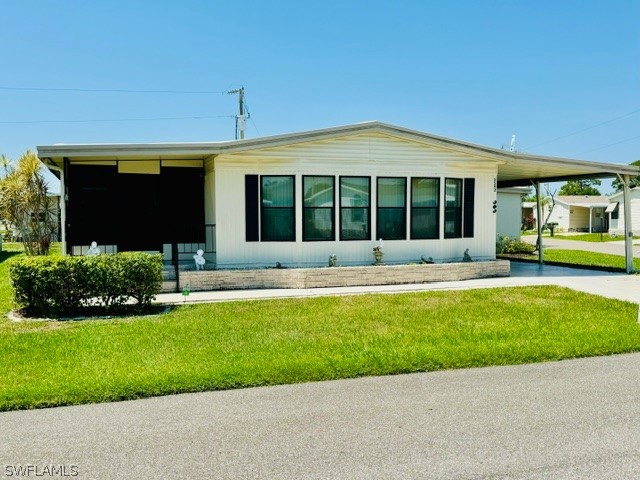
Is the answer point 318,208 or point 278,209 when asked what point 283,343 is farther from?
point 318,208

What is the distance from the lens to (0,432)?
3.80 metres

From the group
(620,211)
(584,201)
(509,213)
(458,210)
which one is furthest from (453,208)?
(584,201)

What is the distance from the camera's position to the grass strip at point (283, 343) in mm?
4895

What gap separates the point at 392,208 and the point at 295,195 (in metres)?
2.44

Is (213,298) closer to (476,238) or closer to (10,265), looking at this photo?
(10,265)

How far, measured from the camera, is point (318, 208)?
11695mm

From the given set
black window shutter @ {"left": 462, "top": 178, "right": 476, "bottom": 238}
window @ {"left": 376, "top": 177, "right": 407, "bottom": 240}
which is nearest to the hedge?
window @ {"left": 376, "top": 177, "right": 407, "bottom": 240}

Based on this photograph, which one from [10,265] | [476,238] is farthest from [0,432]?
[476,238]

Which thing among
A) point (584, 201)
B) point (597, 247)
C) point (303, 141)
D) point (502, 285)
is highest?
point (584, 201)

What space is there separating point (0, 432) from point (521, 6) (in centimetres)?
1698

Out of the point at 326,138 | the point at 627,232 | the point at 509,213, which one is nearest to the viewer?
the point at 326,138

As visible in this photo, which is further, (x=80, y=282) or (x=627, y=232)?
(x=627, y=232)

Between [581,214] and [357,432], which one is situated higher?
[581,214]

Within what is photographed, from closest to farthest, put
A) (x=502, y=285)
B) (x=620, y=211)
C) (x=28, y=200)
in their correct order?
(x=502, y=285)
(x=28, y=200)
(x=620, y=211)
